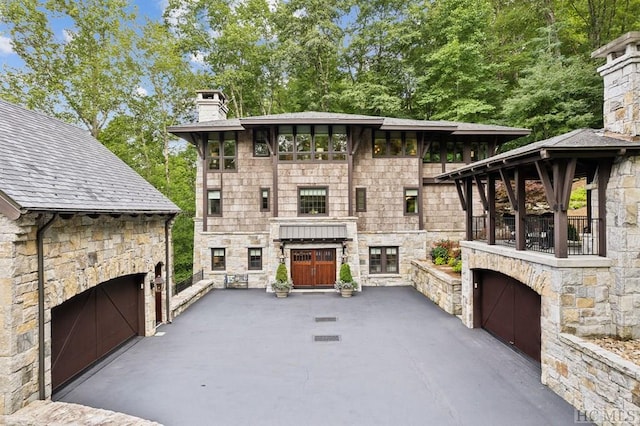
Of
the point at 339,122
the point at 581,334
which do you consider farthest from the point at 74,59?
the point at 581,334

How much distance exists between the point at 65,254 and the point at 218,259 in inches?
391

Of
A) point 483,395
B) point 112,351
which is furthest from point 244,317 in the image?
point 483,395

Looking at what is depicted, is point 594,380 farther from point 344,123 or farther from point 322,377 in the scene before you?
point 344,123

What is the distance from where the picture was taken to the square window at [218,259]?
15672 mm

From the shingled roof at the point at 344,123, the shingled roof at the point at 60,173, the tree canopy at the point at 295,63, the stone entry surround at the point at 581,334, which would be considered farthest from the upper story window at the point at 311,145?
the stone entry surround at the point at 581,334

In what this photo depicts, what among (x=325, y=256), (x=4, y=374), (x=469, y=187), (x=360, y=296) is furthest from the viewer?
(x=325, y=256)

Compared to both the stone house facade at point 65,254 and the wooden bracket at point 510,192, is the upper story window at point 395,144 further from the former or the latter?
the stone house facade at point 65,254

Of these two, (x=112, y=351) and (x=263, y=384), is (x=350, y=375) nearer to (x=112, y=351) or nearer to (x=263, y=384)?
(x=263, y=384)

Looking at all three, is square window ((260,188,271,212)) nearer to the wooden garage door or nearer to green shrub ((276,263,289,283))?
green shrub ((276,263,289,283))

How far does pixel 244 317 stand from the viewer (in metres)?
Answer: 11.0

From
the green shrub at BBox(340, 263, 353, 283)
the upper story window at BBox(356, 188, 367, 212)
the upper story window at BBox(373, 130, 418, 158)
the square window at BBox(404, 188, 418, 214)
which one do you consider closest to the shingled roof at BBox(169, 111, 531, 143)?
the upper story window at BBox(373, 130, 418, 158)

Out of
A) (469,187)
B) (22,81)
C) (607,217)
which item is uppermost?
(22,81)

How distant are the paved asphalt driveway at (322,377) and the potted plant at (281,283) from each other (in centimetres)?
284

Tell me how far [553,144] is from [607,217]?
2.19m
